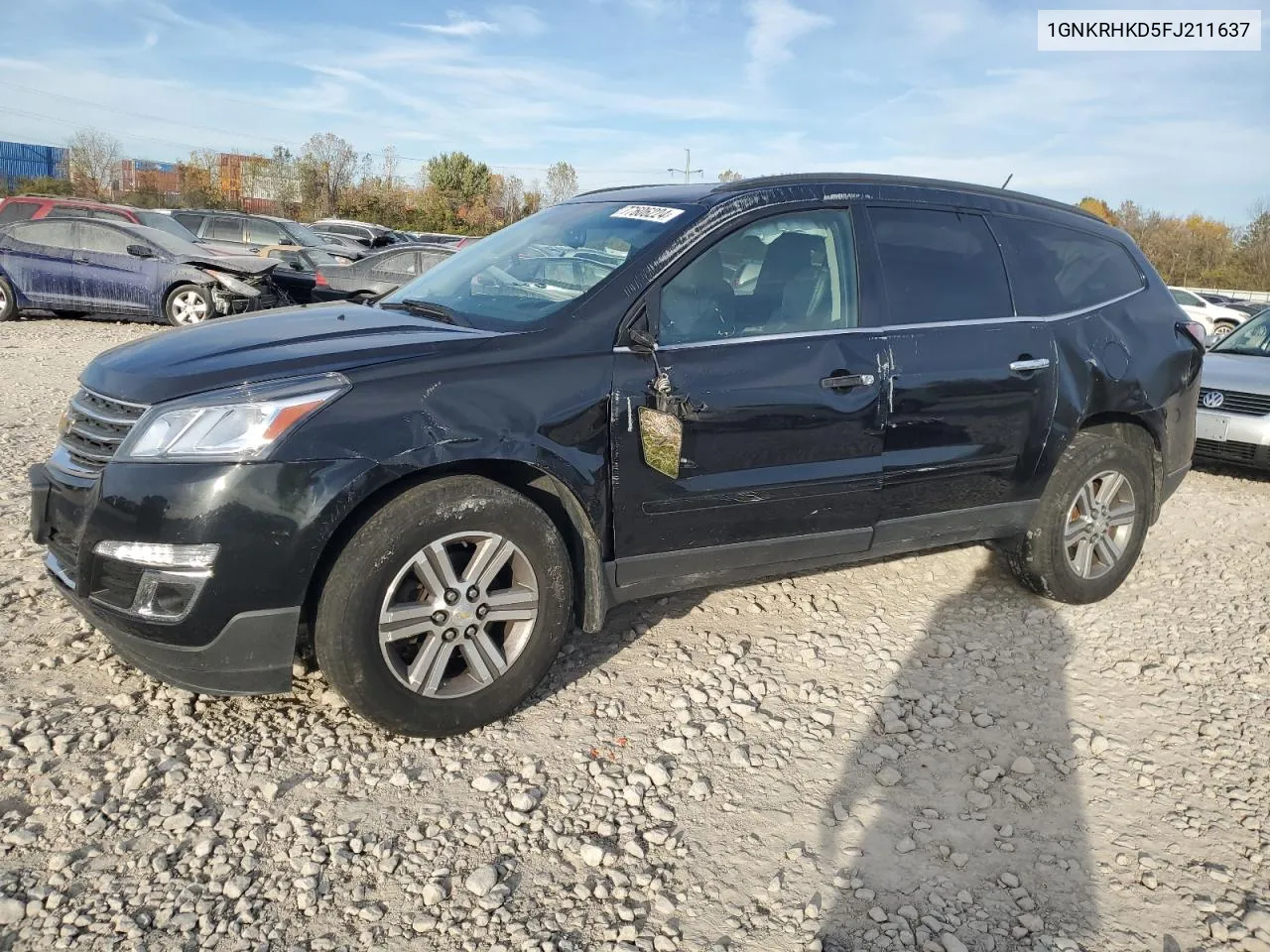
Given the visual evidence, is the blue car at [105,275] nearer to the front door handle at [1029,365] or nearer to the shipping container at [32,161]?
the front door handle at [1029,365]

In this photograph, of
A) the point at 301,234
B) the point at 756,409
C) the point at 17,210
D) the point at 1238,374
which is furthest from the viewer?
the point at 301,234

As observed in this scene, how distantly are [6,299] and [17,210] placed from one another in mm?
2332

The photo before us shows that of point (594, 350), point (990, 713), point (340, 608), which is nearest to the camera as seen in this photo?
point (340, 608)

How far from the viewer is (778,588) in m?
4.71

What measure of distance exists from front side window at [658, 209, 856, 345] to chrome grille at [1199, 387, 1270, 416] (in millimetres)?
5074

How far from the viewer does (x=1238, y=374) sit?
7949 millimetres

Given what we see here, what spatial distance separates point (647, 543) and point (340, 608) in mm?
1095

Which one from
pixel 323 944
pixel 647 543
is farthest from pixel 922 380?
pixel 323 944

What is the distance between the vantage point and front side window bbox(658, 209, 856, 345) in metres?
3.55

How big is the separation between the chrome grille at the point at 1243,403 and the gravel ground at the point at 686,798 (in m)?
4.00

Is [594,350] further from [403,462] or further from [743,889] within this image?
[743,889]

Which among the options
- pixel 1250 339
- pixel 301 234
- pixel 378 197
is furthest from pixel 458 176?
pixel 1250 339

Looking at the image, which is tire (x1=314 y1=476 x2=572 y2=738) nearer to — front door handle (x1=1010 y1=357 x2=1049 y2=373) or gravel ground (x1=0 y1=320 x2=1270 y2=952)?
gravel ground (x1=0 y1=320 x2=1270 y2=952)

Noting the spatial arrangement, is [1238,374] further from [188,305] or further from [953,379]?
[188,305]
